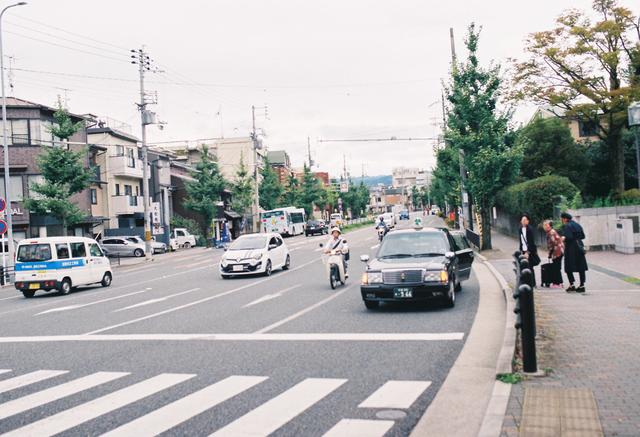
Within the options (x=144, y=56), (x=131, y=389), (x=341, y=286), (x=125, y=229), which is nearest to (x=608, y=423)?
(x=131, y=389)

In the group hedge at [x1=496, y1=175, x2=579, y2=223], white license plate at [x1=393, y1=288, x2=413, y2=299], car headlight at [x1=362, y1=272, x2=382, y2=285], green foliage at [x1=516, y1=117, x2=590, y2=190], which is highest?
green foliage at [x1=516, y1=117, x2=590, y2=190]

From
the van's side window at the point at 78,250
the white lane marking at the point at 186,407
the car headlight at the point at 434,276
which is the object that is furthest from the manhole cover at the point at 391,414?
the van's side window at the point at 78,250

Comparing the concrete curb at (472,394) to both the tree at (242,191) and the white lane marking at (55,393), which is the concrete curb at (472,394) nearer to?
the white lane marking at (55,393)

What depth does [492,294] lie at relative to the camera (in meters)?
13.6

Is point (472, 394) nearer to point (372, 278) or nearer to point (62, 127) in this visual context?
point (372, 278)

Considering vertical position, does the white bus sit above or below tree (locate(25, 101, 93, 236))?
Result: below

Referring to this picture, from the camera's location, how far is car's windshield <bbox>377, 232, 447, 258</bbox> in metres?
12.4

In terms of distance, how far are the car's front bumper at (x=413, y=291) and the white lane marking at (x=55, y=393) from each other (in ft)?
17.3

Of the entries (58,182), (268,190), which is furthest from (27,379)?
(268,190)

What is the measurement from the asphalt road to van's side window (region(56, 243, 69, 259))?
19.0 ft

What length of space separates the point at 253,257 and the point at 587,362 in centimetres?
1495

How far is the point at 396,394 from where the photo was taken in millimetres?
6031

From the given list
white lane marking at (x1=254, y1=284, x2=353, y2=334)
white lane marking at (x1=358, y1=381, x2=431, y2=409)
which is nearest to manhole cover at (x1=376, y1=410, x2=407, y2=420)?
white lane marking at (x1=358, y1=381, x2=431, y2=409)

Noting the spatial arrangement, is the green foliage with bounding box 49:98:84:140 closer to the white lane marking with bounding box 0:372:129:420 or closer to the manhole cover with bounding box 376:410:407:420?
the white lane marking with bounding box 0:372:129:420
